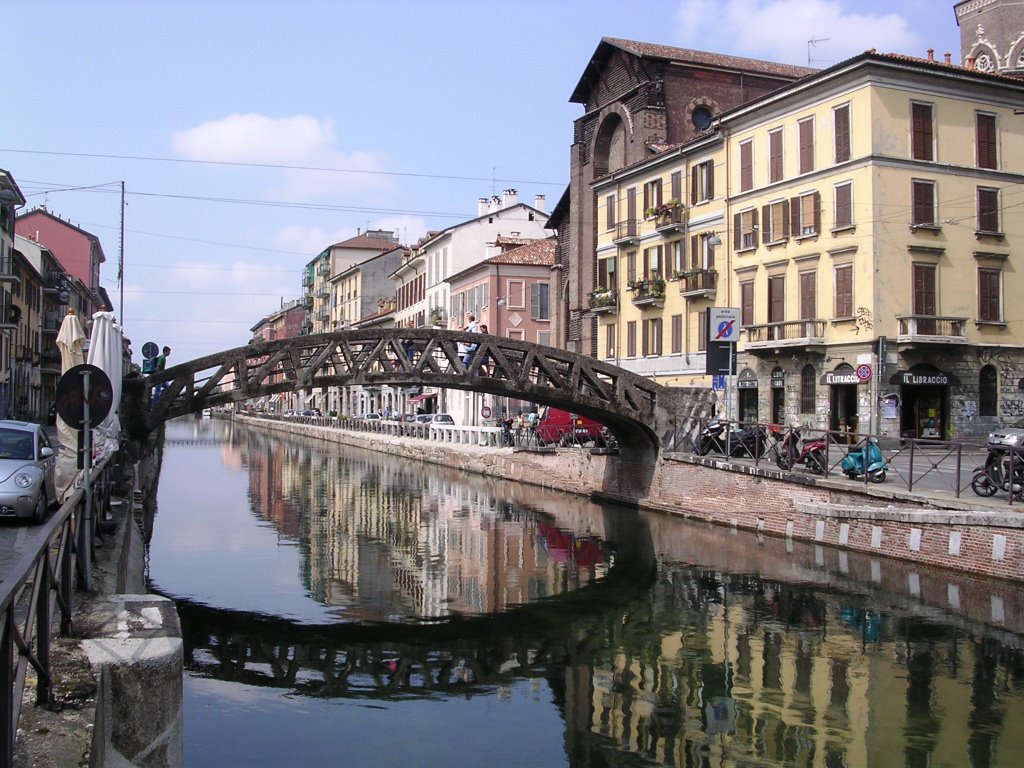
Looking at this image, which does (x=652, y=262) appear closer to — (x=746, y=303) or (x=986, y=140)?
(x=746, y=303)

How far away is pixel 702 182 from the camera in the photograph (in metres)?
40.6

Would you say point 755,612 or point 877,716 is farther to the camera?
point 755,612

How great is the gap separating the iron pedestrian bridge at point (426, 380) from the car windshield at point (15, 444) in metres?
6.32

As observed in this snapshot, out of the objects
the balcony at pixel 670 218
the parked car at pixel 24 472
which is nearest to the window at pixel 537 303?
the balcony at pixel 670 218

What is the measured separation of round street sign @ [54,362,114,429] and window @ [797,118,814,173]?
2939cm

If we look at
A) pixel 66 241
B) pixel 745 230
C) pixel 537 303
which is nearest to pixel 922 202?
pixel 745 230

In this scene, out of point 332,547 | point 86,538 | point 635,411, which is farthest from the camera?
point 635,411

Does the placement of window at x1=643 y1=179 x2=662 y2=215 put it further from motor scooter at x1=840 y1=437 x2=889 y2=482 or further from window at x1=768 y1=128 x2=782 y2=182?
motor scooter at x1=840 y1=437 x2=889 y2=482

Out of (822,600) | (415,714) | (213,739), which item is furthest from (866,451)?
(213,739)

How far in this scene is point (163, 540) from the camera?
2492cm

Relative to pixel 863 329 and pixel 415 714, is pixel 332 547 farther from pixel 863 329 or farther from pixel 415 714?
pixel 863 329

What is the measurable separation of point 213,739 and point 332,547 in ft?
43.9

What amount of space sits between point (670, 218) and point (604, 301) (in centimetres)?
647

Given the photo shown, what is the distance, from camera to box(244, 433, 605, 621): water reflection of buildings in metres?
18.2
